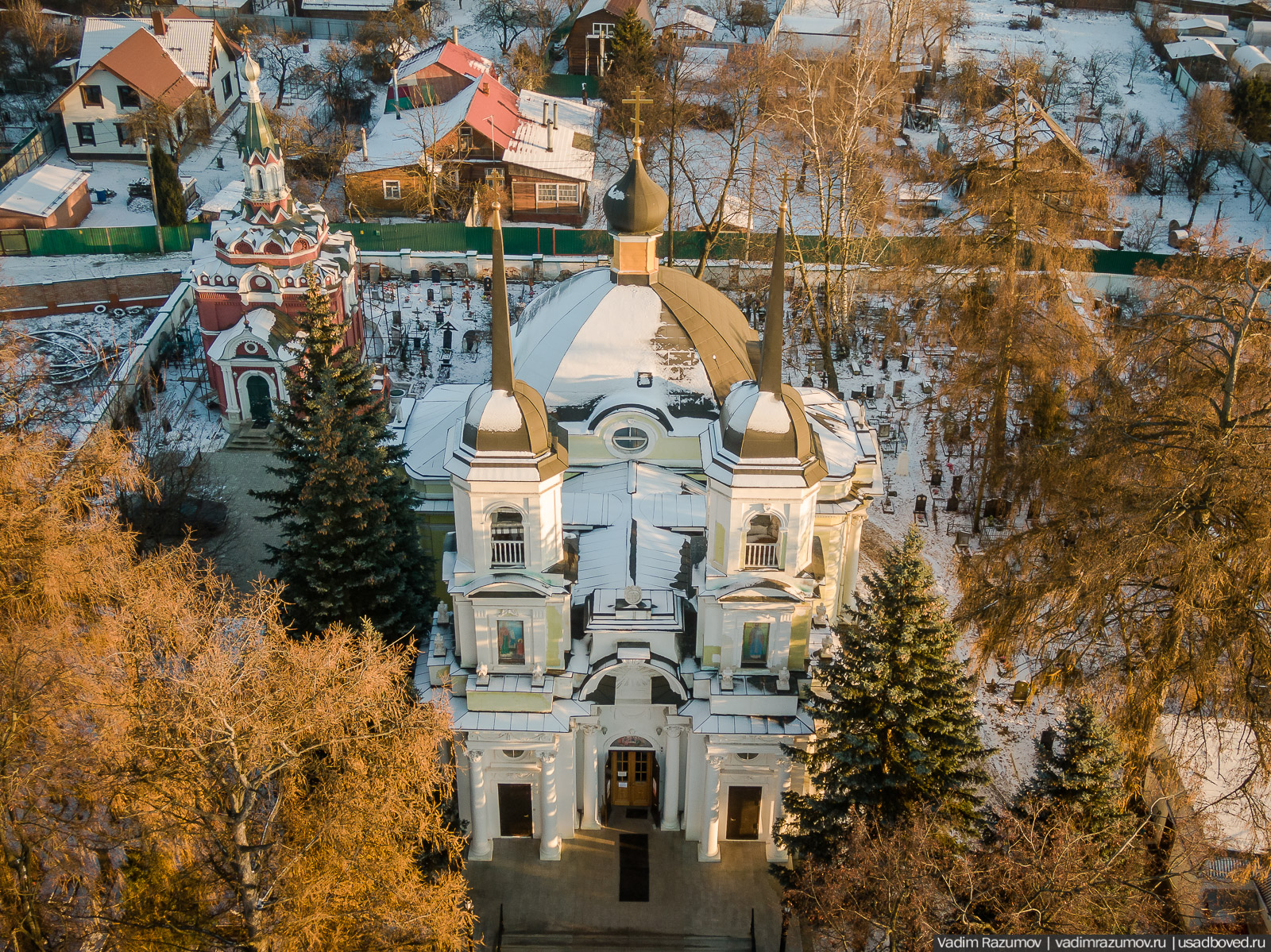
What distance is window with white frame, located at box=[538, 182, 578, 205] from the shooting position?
45.9 m

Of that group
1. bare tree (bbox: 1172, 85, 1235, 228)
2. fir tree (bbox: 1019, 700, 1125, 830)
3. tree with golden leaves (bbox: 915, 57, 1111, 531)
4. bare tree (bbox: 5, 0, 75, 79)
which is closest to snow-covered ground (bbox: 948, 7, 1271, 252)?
bare tree (bbox: 1172, 85, 1235, 228)

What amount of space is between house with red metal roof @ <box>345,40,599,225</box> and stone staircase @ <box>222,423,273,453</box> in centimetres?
1443

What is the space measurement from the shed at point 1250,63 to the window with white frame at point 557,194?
105ft

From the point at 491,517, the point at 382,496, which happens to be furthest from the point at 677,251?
the point at 491,517

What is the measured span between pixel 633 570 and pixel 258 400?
17663 millimetres

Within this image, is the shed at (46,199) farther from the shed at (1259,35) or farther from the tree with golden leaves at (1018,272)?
the shed at (1259,35)

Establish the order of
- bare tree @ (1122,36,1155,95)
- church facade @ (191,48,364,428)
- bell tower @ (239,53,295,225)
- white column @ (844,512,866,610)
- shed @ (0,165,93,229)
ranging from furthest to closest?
bare tree @ (1122,36,1155,95) < shed @ (0,165,93,229) < church facade @ (191,48,364,428) < bell tower @ (239,53,295,225) < white column @ (844,512,866,610)

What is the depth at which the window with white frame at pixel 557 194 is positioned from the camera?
45875mm

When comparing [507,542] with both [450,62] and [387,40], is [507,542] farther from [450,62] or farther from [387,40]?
[387,40]

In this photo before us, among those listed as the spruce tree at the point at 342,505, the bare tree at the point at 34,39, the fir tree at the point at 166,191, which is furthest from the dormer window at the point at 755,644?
the bare tree at the point at 34,39

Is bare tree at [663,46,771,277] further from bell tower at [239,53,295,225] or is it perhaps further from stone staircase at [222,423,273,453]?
stone staircase at [222,423,273,453]

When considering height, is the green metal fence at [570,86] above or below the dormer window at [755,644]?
above

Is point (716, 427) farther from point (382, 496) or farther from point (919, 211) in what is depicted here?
point (919, 211)

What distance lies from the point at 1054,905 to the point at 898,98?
43.2 meters
